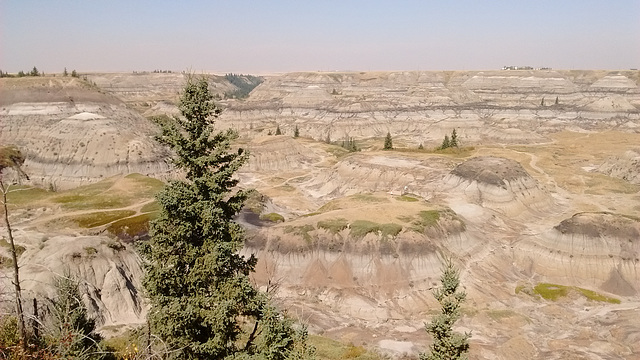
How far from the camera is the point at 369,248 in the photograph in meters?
52.8

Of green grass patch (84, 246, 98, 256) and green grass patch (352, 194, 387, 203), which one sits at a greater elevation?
green grass patch (84, 246, 98, 256)

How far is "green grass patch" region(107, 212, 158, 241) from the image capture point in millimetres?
57066

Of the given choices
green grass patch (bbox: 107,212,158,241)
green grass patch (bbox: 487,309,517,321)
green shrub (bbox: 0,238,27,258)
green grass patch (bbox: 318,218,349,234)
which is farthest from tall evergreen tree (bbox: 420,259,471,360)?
green grass patch (bbox: 107,212,158,241)

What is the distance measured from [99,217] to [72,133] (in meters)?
52.2

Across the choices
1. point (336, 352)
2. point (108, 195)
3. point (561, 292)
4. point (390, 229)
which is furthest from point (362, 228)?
point (108, 195)

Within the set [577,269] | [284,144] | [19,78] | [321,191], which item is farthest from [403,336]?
[19,78]

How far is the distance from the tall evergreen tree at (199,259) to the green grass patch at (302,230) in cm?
3619

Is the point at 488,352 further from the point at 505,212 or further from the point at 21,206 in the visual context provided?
the point at 21,206

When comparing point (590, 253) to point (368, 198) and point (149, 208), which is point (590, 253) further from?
point (149, 208)

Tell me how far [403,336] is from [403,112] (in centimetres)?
15719

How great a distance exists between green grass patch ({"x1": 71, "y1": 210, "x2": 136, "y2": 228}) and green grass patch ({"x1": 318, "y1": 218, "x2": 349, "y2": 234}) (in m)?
30.8

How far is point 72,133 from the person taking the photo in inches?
4040

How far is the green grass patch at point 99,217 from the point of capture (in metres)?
59.4

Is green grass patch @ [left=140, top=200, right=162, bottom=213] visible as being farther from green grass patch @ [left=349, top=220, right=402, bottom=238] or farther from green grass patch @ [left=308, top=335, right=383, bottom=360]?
green grass patch @ [left=308, top=335, right=383, bottom=360]
